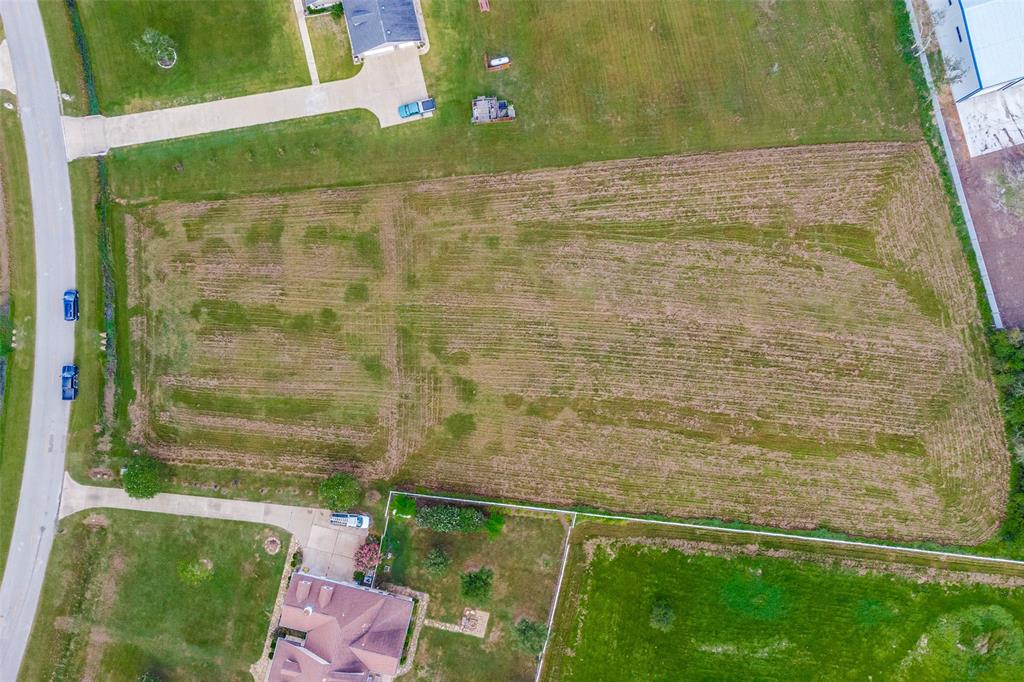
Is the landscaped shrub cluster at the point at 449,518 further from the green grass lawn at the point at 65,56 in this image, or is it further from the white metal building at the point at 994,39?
the white metal building at the point at 994,39

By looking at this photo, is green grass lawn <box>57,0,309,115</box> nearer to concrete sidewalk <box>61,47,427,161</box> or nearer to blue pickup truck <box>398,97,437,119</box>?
concrete sidewalk <box>61,47,427,161</box>

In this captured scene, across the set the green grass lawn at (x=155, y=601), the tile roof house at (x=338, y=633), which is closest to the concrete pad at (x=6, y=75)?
the green grass lawn at (x=155, y=601)

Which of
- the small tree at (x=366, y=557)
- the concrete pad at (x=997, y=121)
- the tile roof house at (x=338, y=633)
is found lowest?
the tile roof house at (x=338, y=633)

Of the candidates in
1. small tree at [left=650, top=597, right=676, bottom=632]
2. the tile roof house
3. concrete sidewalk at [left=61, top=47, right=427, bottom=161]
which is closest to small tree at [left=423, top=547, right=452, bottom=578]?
the tile roof house

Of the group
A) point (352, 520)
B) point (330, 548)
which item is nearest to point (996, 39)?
point (352, 520)

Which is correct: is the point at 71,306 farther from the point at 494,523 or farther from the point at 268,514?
the point at 494,523

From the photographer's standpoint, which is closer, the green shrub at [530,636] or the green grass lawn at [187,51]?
the green shrub at [530,636]
